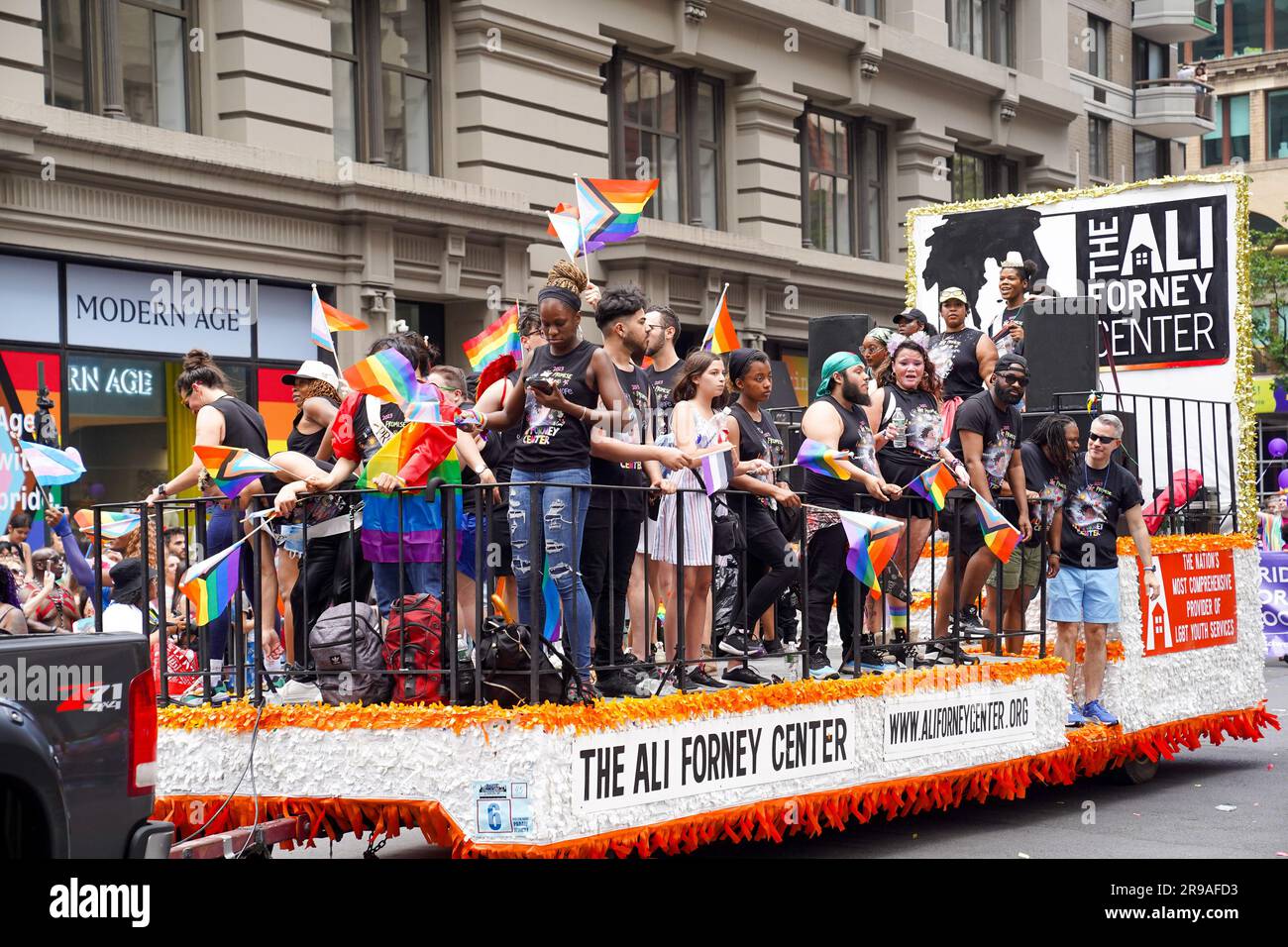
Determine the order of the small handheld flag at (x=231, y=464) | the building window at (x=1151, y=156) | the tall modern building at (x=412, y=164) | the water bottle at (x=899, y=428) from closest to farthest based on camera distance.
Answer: the small handheld flag at (x=231, y=464) → the water bottle at (x=899, y=428) → the tall modern building at (x=412, y=164) → the building window at (x=1151, y=156)

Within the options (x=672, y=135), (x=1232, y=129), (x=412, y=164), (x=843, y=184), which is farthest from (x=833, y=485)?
(x=1232, y=129)

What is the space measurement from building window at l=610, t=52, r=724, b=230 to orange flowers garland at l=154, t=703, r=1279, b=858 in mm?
14073

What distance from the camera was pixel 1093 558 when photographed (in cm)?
1067

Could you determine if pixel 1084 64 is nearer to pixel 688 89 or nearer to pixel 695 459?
pixel 688 89

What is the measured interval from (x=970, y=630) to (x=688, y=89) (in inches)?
615

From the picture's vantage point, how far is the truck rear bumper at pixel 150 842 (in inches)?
205

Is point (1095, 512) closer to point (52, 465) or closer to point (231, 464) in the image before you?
Answer: point (231, 464)

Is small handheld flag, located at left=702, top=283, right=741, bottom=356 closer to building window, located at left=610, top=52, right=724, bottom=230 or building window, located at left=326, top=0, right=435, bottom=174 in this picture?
building window, located at left=326, top=0, right=435, bottom=174

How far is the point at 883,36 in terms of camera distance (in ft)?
89.0

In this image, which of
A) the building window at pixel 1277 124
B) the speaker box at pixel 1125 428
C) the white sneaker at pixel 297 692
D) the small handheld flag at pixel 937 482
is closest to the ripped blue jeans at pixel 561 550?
the white sneaker at pixel 297 692

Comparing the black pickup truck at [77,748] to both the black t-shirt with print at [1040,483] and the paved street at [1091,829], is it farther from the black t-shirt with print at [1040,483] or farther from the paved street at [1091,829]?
the black t-shirt with print at [1040,483]

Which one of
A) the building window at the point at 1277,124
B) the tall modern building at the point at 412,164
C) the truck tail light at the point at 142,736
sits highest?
the building window at the point at 1277,124

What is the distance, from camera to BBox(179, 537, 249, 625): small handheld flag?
24.5ft

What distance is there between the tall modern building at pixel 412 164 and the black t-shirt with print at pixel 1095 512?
940 cm
